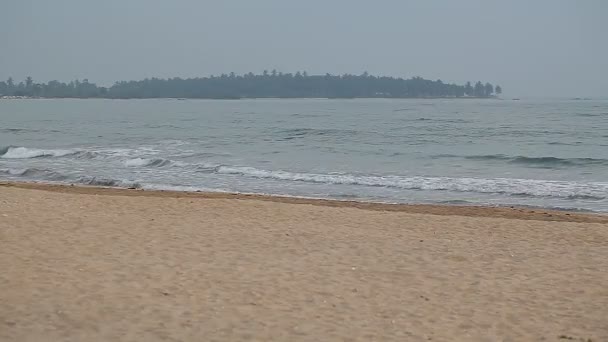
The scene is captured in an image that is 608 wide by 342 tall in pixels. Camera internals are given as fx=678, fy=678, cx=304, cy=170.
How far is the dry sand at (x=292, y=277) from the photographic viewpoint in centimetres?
549

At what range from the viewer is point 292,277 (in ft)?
23.5

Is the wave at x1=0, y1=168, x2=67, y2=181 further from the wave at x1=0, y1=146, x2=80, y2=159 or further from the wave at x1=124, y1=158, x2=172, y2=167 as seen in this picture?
the wave at x1=0, y1=146, x2=80, y2=159

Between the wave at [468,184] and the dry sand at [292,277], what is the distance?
5.71 metres

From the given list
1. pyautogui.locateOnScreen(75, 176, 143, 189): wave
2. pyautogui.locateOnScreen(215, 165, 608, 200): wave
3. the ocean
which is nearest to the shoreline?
the ocean

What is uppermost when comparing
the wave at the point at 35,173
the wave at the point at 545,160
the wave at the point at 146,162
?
the wave at the point at 545,160

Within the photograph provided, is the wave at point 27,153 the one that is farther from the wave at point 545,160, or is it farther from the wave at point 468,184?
the wave at point 545,160

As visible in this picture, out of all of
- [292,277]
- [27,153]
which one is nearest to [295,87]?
[27,153]

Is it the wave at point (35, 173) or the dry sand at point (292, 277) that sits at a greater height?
the dry sand at point (292, 277)

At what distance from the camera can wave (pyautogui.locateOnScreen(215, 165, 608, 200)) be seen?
17234mm

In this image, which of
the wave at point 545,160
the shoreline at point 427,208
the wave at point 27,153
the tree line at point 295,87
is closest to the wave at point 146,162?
the wave at point 27,153

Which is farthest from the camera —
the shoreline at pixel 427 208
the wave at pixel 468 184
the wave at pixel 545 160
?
the wave at pixel 545 160

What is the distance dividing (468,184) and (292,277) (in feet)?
41.6

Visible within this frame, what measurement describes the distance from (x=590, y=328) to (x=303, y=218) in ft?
21.0

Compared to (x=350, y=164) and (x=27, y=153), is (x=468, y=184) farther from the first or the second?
(x=27, y=153)
